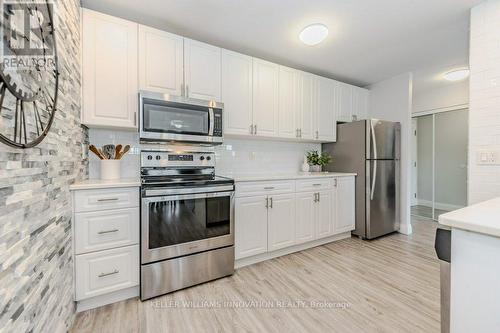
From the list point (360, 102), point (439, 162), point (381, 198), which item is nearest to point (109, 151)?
point (381, 198)

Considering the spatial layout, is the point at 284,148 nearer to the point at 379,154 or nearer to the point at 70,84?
the point at 379,154

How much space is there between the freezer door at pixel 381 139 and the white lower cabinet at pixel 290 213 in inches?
18.8

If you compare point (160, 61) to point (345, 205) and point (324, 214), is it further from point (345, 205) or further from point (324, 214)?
point (345, 205)

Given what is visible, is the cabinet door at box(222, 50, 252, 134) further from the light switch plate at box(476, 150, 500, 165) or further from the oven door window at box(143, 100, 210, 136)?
the light switch plate at box(476, 150, 500, 165)

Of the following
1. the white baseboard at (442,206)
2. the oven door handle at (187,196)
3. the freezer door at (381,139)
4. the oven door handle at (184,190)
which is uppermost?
the freezer door at (381,139)

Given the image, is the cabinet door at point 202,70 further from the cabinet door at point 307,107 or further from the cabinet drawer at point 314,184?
the cabinet drawer at point 314,184

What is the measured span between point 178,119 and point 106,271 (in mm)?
1372

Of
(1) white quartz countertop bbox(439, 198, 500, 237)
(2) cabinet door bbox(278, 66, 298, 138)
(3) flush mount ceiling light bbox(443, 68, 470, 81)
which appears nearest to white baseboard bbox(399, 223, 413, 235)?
(2) cabinet door bbox(278, 66, 298, 138)

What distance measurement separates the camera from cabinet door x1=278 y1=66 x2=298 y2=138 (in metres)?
2.92

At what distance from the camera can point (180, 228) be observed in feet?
6.34

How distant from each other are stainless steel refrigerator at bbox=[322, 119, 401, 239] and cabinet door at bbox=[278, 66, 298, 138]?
91 cm

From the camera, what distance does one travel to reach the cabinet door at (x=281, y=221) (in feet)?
8.21

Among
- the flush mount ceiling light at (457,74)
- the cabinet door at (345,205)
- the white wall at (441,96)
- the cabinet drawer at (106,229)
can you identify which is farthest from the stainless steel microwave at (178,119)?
the white wall at (441,96)

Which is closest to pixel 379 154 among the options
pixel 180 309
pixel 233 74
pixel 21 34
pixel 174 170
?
pixel 233 74
